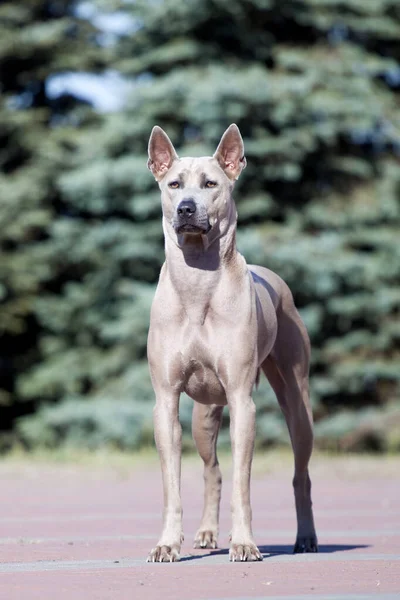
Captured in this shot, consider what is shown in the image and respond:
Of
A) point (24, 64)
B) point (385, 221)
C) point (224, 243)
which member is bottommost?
point (224, 243)

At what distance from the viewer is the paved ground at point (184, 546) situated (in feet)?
16.2

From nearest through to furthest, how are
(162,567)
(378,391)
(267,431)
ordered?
(162,567)
(267,431)
(378,391)

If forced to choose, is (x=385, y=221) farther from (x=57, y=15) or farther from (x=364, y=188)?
(x=57, y=15)

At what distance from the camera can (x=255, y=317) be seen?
6.61 metres

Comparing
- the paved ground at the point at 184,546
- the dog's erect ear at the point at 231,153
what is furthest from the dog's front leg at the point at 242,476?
the dog's erect ear at the point at 231,153

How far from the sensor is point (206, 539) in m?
7.09

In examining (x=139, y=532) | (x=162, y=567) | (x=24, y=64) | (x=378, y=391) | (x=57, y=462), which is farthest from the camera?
(x=24, y=64)

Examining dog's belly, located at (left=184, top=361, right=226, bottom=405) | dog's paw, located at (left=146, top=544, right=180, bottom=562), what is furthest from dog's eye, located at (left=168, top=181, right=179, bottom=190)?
dog's paw, located at (left=146, top=544, right=180, bottom=562)

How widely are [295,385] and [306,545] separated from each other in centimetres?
107

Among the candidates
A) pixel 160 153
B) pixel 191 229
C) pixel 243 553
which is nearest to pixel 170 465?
pixel 243 553

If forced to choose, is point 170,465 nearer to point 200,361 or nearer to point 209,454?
point 200,361

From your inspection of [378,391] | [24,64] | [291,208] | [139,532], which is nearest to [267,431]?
[378,391]

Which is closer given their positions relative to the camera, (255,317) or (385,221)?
(255,317)

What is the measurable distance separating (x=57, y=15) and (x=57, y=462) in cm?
1229
